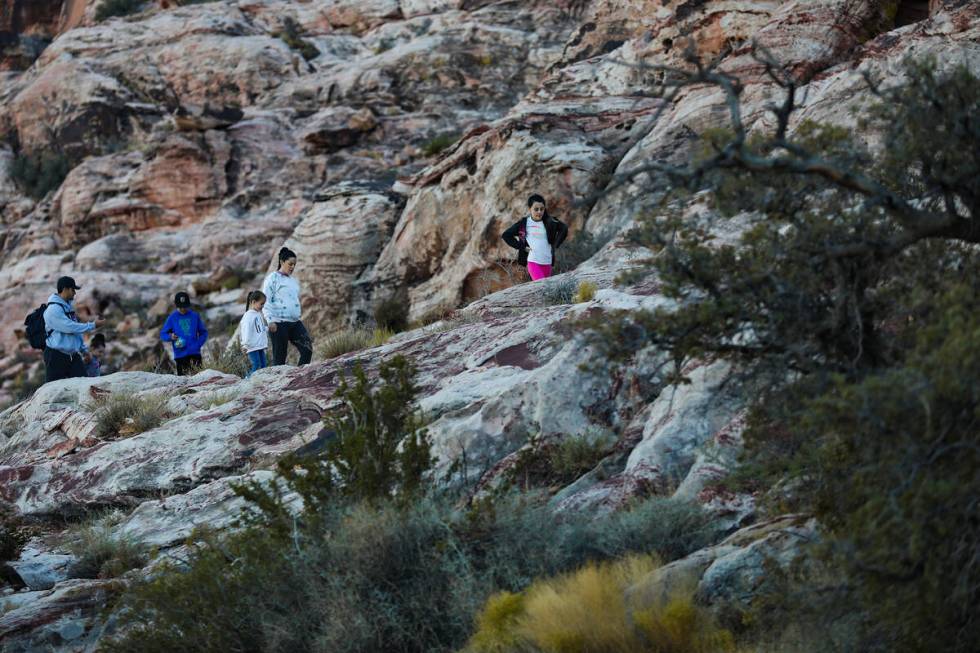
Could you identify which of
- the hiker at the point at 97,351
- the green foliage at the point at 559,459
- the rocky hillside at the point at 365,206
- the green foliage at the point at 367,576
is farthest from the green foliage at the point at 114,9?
the green foliage at the point at 367,576

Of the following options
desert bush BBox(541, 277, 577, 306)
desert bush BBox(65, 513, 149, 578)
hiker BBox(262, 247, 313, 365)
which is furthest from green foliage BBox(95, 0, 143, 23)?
desert bush BBox(65, 513, 149, 578)

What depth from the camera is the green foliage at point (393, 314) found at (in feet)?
59.3

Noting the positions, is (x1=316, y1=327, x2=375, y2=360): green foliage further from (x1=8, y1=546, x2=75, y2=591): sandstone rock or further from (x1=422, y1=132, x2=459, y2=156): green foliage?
(x1=422, y1=132, x2=459, y2=156): green foliage

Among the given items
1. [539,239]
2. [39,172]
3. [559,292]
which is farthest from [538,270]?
[39,172]

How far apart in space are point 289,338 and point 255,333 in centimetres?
44

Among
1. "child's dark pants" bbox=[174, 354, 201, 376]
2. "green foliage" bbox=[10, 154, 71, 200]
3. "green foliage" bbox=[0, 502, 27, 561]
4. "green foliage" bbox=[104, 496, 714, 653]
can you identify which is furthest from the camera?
"green foliage" bbox=[10, 154, 71, 200]

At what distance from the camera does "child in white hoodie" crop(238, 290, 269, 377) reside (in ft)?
47.5

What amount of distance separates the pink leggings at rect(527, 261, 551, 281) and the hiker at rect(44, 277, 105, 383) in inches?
232

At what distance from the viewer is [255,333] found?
14.5 meters

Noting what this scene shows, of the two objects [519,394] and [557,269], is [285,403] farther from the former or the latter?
[557,269]

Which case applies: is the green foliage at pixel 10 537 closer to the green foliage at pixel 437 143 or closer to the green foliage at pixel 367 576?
the green foliage at pixel 367 576

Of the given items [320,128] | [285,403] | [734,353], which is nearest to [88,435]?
[285,403]

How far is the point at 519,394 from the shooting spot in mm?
8664

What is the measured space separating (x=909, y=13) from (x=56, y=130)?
27553mm
